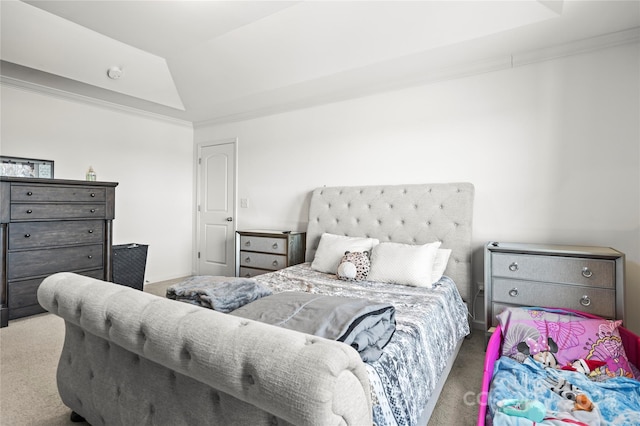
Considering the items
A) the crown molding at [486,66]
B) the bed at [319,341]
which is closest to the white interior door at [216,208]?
the crown molding at [486,66]

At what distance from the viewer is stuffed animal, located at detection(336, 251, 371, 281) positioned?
2584 mm

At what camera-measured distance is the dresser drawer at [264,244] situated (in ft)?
11.7

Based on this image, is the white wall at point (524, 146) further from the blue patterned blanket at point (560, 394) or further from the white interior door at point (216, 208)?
the white interior door at point (216, 208)

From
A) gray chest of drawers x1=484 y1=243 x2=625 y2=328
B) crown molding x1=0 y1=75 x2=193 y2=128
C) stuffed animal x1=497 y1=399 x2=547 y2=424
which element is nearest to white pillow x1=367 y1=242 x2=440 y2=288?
gray chest of drawers x1=484 y1=243 x2=625 y2=328

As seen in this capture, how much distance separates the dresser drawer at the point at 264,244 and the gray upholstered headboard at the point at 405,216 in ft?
0.96

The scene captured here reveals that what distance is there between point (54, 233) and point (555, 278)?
4377 mm

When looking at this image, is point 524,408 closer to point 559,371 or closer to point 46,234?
point 559,371

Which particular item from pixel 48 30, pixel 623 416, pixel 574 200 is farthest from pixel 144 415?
pixel 48 30

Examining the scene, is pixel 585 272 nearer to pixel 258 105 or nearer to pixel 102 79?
pixel 258 105

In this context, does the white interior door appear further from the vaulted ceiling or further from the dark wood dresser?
the dark wood dresser

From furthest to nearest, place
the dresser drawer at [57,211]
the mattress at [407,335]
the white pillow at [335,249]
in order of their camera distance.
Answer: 1. the dresser drawer at [57,211]
2. the white pillow at [335,249]
3. the mattress at [407,335]

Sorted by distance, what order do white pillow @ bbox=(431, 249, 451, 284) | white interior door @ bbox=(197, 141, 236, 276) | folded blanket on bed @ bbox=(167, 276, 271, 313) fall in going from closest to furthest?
1. folded blanket on bed @ bbox=(167, 276, 271, 313)
2. white pillow @ bbox=(431, 249, 451, 284)
3. white interior door @ bbox=(197, 141, 236, 276)

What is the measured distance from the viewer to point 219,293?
5.37 ft

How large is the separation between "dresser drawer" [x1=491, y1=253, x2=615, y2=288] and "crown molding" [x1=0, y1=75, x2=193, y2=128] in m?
4.52
